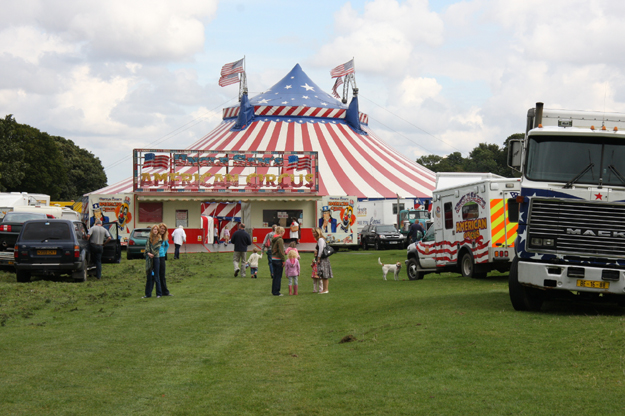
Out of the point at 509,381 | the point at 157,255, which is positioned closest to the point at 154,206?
the point at 157,255

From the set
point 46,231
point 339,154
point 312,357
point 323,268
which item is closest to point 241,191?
point 339,154

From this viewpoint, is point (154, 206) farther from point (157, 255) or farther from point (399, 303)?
point (399, 303)

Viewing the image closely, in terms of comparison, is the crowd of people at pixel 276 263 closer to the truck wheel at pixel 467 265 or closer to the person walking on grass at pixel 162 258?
the person walking on grass at pixel 162 258

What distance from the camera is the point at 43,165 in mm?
76625

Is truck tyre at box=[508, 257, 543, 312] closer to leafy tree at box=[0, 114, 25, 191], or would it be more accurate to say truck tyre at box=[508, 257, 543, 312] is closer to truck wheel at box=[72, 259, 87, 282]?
truck wheel at box=[72, 259, 87, 282]

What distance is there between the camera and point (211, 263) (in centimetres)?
2738

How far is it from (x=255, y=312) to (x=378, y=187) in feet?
105

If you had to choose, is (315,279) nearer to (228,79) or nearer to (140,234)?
(140,234)

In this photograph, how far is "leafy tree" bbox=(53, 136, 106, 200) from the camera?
89875 mm

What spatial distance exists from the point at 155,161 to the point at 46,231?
21.2 metres

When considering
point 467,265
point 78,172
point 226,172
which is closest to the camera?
point 467,265

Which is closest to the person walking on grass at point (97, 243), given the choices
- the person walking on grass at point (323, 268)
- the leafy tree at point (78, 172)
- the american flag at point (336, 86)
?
the person walking on grass at point (323, 268)

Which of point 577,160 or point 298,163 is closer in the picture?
point 577,160

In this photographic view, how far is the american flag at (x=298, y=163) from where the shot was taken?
40.0 meters
